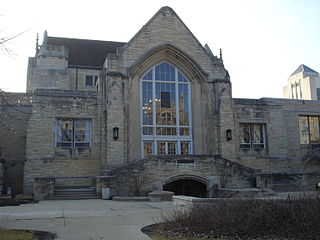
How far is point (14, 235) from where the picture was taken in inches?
327

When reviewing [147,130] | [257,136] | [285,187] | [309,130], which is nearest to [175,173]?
[147,130]

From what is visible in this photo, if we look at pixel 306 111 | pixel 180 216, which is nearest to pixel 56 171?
pixel 180 216

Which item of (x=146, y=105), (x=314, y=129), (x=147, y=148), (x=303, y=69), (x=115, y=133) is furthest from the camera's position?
(x=303, y=69)

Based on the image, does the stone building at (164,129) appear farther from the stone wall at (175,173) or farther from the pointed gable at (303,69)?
the pointed gable at (303,69)

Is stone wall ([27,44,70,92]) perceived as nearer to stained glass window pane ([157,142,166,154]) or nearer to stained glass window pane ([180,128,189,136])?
stained glass window pane ([157,142,166,154])

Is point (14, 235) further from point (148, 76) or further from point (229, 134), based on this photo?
point (229, 134)

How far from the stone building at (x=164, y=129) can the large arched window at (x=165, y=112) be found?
0.07 metres

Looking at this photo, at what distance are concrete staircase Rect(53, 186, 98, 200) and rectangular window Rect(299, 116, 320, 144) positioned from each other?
18.0 metres

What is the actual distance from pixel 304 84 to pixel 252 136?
6016cm

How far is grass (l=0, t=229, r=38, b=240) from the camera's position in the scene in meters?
8.00

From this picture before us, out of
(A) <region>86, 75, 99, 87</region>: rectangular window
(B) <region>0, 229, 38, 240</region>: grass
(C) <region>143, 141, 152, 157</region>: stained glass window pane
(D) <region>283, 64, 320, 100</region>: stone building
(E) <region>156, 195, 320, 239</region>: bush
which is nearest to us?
(B) <region>0, 229, 38, 240</region>: grass

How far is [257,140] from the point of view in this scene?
27.8 m

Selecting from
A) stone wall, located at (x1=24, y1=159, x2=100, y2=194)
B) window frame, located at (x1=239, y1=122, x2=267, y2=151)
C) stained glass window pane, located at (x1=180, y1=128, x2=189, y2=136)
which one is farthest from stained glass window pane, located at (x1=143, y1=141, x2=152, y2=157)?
window frame, located at (x1=239, y1=122, x2=267, y2=151)

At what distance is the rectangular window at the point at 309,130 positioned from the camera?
29.4m
